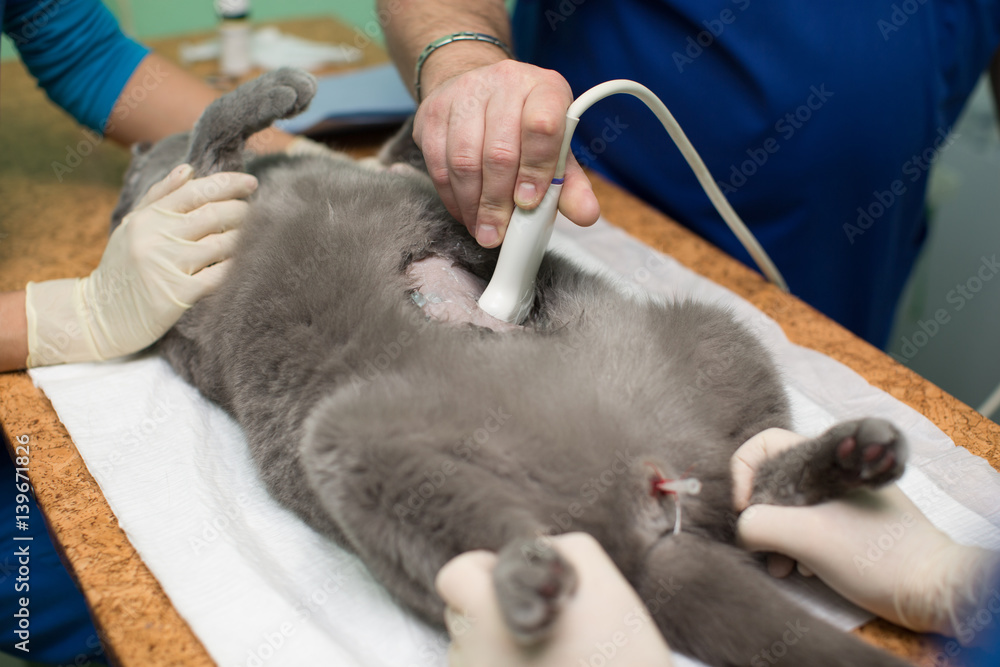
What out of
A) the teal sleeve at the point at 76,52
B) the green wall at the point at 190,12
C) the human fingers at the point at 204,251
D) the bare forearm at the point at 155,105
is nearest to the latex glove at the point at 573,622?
the human fingers at the point at 204,251

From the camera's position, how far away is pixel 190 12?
2.72 metres

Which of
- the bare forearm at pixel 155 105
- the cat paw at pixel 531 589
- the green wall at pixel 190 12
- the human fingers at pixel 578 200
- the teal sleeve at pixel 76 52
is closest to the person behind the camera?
the cat paw at pixel 531 589

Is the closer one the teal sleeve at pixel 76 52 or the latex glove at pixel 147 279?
the latex glove at pixel 147 279

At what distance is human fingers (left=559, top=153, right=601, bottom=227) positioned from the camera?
3.01ft

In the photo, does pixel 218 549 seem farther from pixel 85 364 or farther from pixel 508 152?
pixel 508 152

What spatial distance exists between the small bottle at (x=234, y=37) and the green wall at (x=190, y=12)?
17.9 inches

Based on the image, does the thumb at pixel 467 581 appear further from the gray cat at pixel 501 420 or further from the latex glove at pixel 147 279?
the latex glove at pixel 147 279

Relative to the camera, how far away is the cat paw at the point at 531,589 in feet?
1.94

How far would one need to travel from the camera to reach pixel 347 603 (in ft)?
2.69

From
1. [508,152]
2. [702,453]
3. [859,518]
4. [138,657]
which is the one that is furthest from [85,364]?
[859,518]

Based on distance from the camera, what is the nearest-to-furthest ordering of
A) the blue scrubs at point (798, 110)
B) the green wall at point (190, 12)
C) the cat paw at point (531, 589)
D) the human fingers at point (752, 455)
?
the cat paw at point (531, 589) < the human fingers at point (752, 455) < the blue scrubs at point (798, 110) < the green wall at point (190, 12)

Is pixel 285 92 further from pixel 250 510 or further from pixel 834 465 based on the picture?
pixel 834 465

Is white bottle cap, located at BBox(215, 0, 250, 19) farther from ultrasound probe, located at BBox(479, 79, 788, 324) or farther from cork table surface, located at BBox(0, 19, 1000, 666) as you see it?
ultrasound probe, located at BBox(479, 79, 788, 324)

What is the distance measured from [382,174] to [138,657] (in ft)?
2.58
